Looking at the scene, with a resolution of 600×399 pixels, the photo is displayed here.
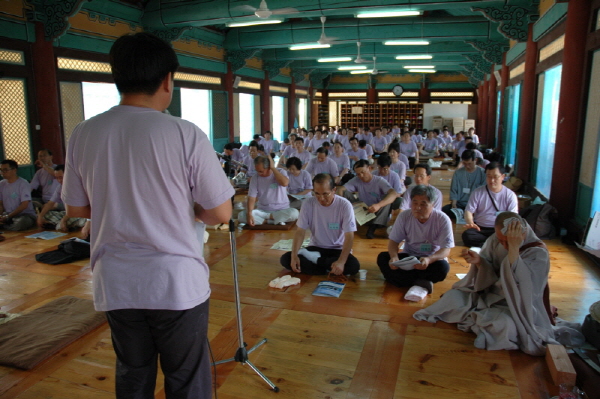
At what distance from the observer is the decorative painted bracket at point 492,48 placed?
12.7m

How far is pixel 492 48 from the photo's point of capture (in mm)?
12758

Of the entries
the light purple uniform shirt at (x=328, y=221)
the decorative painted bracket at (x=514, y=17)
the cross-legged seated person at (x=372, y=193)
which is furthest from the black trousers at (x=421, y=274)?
the decorative painted bracket at (x=514, y=17)

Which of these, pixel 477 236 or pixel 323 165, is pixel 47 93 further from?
pixel 477 236

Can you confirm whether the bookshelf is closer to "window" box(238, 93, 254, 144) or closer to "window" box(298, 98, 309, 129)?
"window" box(298, 98, 309, 129)

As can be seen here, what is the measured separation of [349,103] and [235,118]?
11.9 meters

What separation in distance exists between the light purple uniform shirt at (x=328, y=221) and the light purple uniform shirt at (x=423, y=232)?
46cm

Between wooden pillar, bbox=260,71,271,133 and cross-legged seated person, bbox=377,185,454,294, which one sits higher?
wooden pillar, bbox=260,71,271,133

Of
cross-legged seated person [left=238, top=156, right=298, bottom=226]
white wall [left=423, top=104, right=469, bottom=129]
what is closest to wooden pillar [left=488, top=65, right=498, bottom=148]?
white wall [left=423, top=104, right=469, bottom=129]

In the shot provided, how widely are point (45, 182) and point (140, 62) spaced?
6.88 m

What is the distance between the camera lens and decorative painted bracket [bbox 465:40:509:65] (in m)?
12.7

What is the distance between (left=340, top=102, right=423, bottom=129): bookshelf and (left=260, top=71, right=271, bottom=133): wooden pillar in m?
8.89

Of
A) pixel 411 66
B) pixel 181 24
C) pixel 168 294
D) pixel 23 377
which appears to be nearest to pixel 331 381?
pixel 168 294

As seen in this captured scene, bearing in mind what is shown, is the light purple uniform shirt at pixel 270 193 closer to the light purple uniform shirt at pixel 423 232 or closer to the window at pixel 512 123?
the light purple uniform shirt at pixel 423 232

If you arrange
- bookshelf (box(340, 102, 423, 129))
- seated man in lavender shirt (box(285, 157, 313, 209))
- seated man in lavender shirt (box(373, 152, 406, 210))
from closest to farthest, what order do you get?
seated man in lavender shirt (box(373, 152, 406, 210)) < seated man in lavender shirt (box(285, 157, 313, 209)) < bookshelf (box(340, 102, 423, 129))
